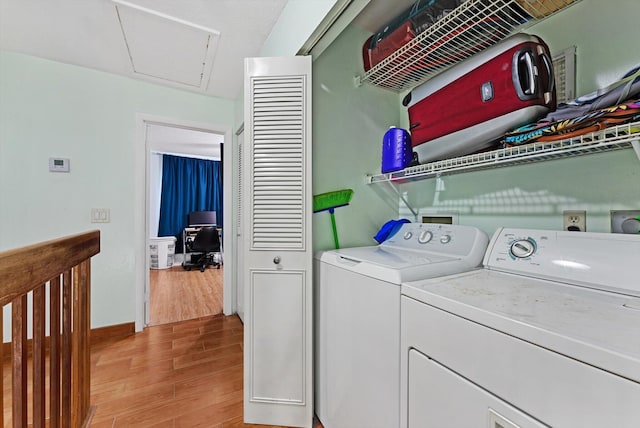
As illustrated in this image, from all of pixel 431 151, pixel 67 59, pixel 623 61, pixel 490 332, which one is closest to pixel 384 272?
pixel 490 332

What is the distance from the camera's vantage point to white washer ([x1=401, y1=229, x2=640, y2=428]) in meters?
0.51

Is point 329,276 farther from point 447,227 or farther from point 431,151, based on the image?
point 431,151

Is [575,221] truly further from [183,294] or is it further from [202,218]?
[202,218]

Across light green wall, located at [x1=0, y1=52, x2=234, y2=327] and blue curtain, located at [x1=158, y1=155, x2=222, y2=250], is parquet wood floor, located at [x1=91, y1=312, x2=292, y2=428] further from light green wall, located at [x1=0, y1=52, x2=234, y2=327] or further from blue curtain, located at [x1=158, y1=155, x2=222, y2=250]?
blue curtain, located at [x1=158, y1=155, x2=222, y2=250]

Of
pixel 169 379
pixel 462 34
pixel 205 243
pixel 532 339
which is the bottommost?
pixel 169 379

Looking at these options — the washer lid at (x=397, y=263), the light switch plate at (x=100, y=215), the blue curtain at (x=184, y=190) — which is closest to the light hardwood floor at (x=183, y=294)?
the light switch plate at (x=100, y=215)

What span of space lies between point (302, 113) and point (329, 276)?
33.2 inches

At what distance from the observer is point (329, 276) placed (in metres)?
1.36

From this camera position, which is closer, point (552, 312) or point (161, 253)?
point (552, 312)

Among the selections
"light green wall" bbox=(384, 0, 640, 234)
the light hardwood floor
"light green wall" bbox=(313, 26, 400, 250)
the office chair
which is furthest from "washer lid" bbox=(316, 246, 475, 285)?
the office chair

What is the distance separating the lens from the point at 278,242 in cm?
144

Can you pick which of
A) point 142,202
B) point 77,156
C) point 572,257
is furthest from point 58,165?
point 572,257

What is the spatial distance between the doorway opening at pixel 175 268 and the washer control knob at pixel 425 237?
2.18m

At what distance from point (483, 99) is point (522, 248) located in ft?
2.01
